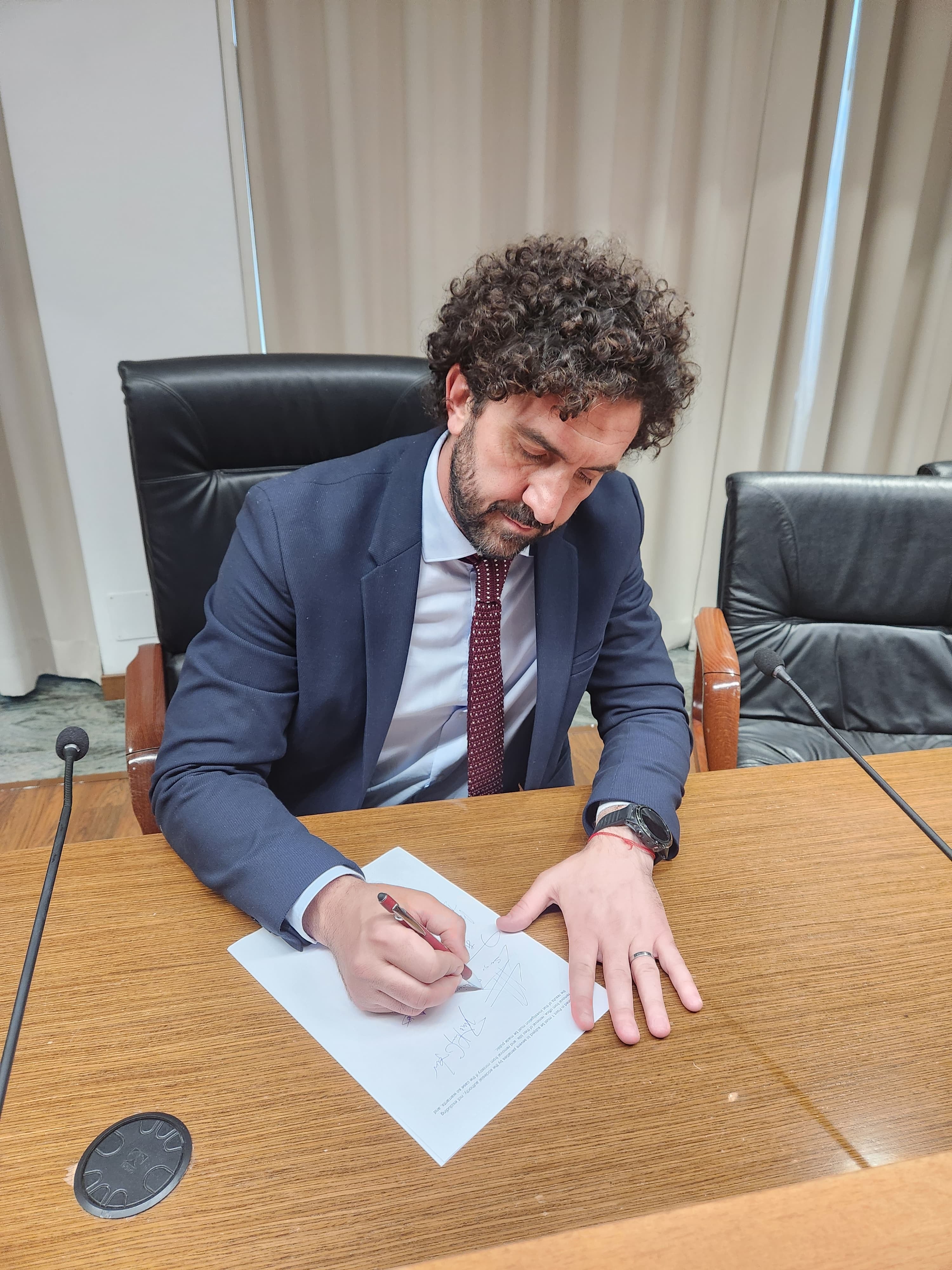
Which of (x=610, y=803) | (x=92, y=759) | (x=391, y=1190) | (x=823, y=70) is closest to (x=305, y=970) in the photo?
(x=391, y=1190)

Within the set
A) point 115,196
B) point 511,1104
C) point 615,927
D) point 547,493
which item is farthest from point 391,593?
point 115,196

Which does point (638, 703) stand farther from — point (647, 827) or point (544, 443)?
point (544, 443)

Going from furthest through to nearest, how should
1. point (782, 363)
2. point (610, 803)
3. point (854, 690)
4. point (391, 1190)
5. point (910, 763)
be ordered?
point (782, 363), point (854, 690), point (910, 763), point (610, 803), point (391, 1190)

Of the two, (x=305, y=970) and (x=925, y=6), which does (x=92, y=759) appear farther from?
(x=925, y=6)

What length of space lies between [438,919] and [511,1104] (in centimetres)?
16

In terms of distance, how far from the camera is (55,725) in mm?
2406

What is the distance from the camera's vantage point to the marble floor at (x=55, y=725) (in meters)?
2.25

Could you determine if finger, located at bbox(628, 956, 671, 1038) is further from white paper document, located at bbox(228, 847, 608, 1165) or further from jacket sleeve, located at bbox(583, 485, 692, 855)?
jacket sleeve, located at bbox(583, 485, 692, 855)

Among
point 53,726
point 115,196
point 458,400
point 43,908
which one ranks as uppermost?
point 115,196

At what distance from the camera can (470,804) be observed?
3.06 ft

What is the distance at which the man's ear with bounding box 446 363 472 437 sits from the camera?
989mm

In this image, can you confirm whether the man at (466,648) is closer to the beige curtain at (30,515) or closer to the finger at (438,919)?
the finger at (438,919)

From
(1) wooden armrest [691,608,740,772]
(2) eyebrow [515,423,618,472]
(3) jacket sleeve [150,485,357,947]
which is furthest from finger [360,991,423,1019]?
(1) wooden armrest [691,608,740,772]

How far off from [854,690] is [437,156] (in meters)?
1.82
